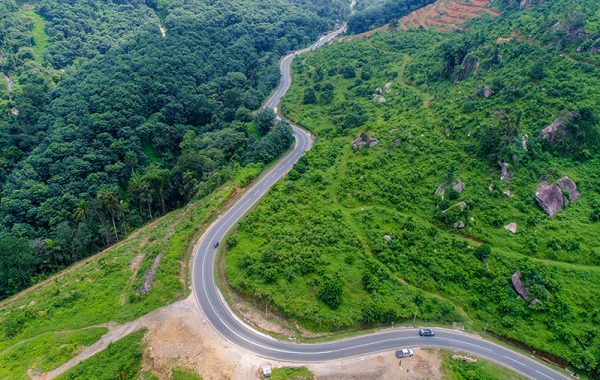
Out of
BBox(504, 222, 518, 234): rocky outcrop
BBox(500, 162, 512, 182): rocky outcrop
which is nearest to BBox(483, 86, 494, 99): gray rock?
BBox(500, 162, 512, 182): rocky outcrop

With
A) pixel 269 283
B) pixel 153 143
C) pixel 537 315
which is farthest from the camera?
pixel 153 143

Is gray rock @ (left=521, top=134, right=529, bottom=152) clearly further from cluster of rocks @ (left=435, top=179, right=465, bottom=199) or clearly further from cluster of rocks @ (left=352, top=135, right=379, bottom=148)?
cluster of rocks @ (left=352, top=135, right=379, bottom=148)

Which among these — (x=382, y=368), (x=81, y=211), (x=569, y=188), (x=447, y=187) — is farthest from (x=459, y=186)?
(x=81, y=211)

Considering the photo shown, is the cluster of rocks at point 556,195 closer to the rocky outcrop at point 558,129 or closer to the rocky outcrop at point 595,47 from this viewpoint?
the rocky outcrop at point 558,129

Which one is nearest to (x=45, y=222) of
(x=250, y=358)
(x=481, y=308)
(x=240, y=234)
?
(x=240, y=234)

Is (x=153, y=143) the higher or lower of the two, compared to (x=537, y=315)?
higher

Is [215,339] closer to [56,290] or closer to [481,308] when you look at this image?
[56,290]

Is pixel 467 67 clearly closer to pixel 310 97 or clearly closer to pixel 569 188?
pixel 310 97
